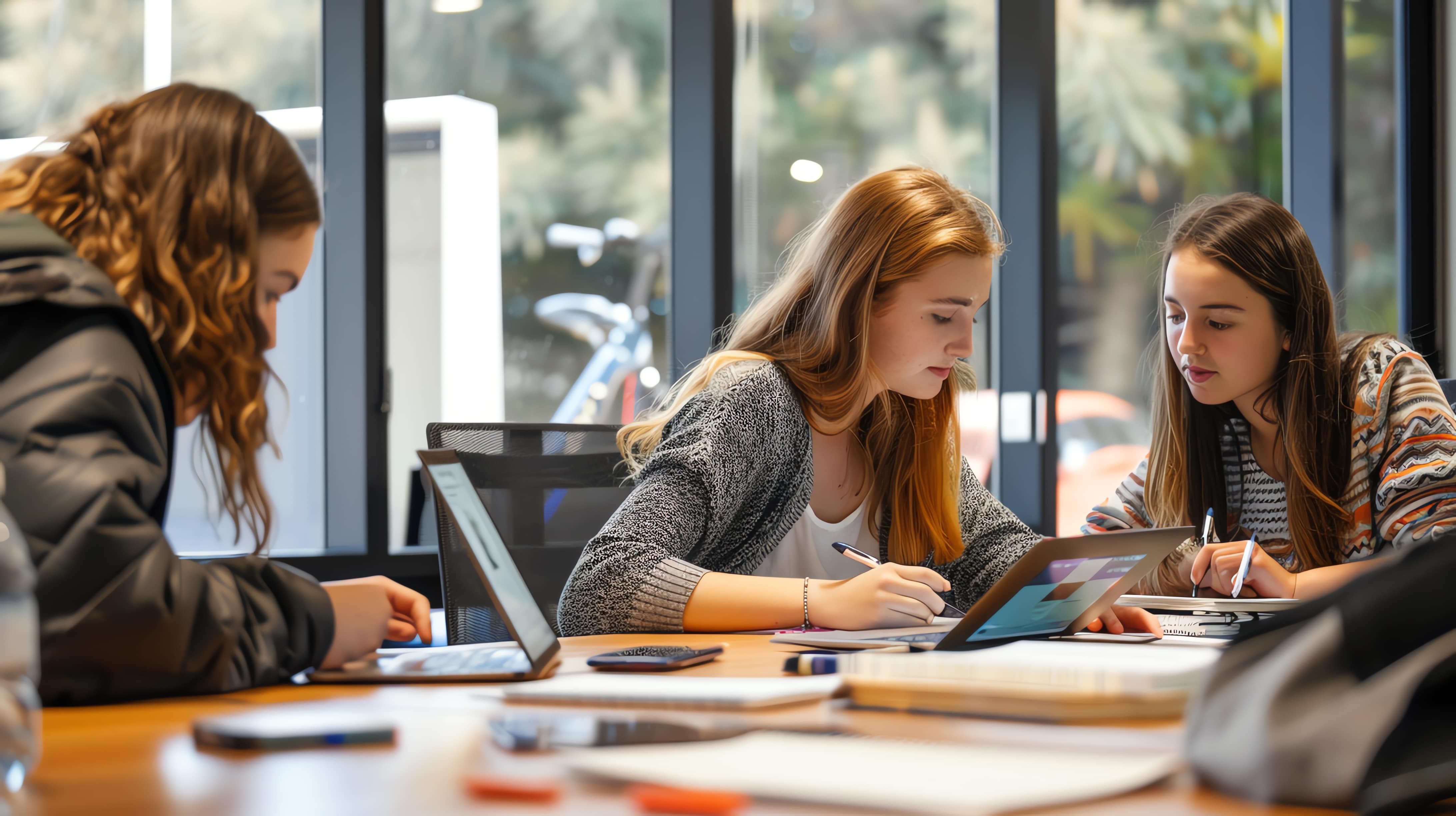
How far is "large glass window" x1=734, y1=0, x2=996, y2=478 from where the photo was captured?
3705 millimetres

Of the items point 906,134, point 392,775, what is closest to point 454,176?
point 906,134

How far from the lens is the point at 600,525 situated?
1.87m

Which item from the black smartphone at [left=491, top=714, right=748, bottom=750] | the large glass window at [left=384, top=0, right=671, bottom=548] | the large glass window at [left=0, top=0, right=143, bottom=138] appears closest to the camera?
the black smartphone at [left=491, top=714, right=748, bottom=750]

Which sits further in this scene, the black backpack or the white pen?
the white pen

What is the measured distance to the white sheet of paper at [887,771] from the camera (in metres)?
0.50

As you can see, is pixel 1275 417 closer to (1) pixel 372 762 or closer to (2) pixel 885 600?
(2) pixel 885 600

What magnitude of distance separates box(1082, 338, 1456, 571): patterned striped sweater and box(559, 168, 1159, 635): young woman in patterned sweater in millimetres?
276

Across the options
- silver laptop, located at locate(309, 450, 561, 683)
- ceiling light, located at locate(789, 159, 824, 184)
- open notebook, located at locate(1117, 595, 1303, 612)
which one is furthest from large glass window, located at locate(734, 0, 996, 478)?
silver laptop, located at locate(309, 450, 561, 683)

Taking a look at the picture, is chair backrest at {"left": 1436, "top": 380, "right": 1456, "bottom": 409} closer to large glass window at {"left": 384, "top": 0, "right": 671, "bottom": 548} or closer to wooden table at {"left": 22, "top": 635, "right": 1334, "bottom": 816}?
wooden table at {"left": 22, "top": 635, "right": 1334, "bottom": 816}

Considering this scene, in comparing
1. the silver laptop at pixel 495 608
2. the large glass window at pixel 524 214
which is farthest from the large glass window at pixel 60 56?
the silver laptop at pixel 495 608

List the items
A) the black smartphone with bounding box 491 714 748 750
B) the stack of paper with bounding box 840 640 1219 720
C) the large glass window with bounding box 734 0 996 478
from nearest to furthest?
the black smartphone with bounding box 491 714 748 750
the stack of paper with bounding box 840 640 1219 720
the large glass window with bounding box 734 0 996 478

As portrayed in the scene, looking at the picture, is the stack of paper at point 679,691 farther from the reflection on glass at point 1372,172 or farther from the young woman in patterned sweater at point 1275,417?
the reflection on glass at point 1372,172

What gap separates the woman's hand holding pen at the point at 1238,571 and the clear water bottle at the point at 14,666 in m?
1.44

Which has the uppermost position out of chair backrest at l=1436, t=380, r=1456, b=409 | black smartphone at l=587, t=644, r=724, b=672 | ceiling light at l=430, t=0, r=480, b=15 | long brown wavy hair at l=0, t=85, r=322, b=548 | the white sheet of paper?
ceiling light at l=430, t=0, r=480, b=15
